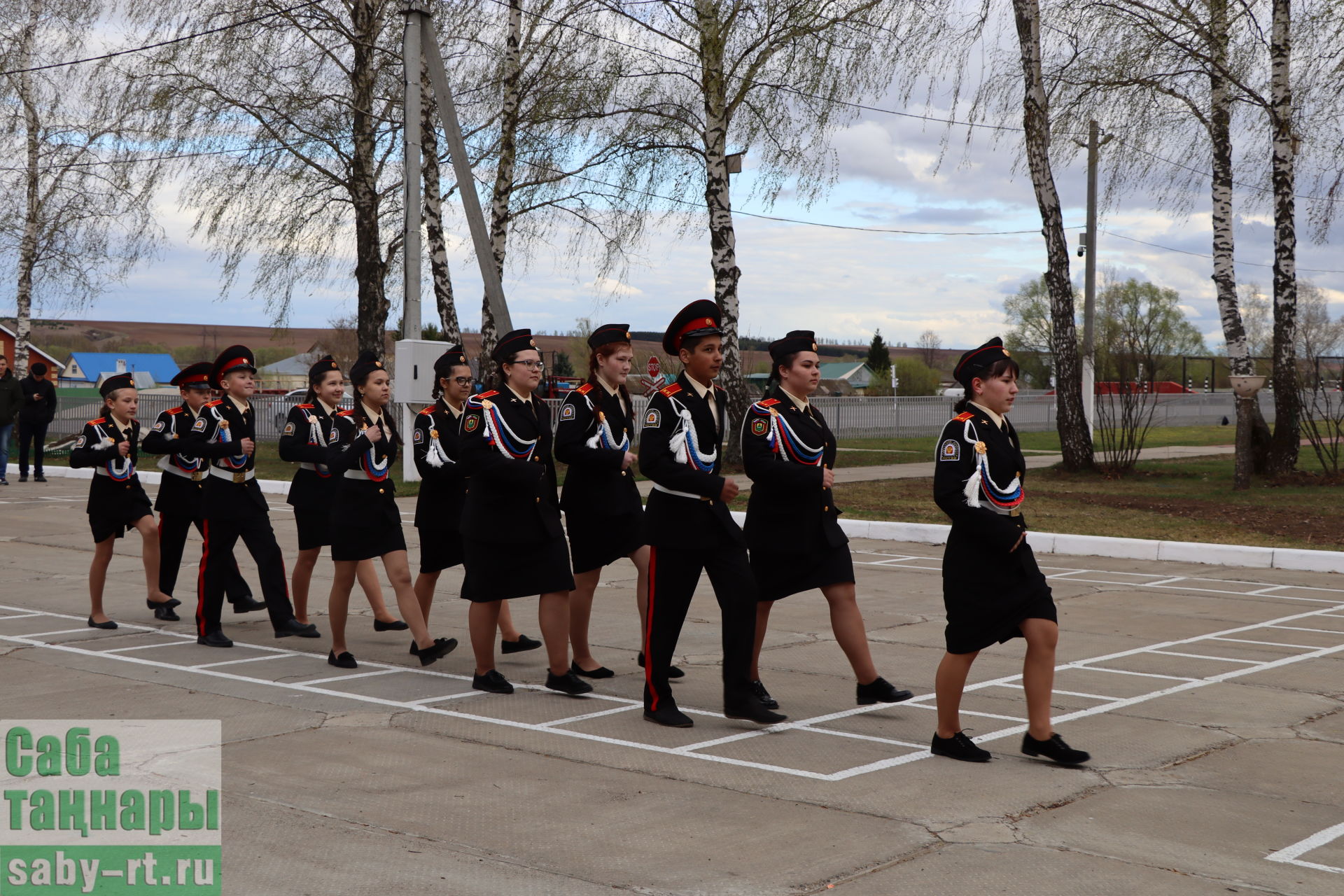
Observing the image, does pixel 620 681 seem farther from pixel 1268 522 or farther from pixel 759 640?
pixel 1268 522

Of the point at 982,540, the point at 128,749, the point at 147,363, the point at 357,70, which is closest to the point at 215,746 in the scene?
the point at 128,749

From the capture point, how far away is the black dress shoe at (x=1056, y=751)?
5.71m

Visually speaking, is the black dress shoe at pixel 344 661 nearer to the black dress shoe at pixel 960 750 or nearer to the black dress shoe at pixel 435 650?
the black dress shoe at pixel 435 650

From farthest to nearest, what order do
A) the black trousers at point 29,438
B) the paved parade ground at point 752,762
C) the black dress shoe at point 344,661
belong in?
the black trousers at point 29,438
the black dress shoe at point 344,661
the paved parade ground at point 752,762

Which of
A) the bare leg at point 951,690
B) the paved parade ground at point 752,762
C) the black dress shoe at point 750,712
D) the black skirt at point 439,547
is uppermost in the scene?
the black skirt at point 439,547

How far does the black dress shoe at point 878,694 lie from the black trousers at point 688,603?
752mm

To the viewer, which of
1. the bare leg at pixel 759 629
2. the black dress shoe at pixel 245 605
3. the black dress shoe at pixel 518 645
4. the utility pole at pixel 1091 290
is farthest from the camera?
the utility pole at pixel 1091 290

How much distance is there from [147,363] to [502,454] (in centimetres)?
10219

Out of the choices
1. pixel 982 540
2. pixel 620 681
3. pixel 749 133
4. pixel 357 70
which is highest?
pixel 357 70

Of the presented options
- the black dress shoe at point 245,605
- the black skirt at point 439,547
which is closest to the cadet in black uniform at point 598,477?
the black skirt at point 439,547

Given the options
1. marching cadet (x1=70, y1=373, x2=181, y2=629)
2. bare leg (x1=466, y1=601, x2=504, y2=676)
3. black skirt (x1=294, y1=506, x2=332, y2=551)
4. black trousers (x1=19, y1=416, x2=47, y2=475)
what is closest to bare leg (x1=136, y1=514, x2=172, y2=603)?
marching cadet (x1=70, y1=373, x2=181, y2=629)

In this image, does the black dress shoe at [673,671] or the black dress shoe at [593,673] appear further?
the black dress shoe at [593,673]

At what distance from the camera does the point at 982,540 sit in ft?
18.8

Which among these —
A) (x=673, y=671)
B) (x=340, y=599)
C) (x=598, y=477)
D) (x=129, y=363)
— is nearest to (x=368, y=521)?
(x=340, y=599)
